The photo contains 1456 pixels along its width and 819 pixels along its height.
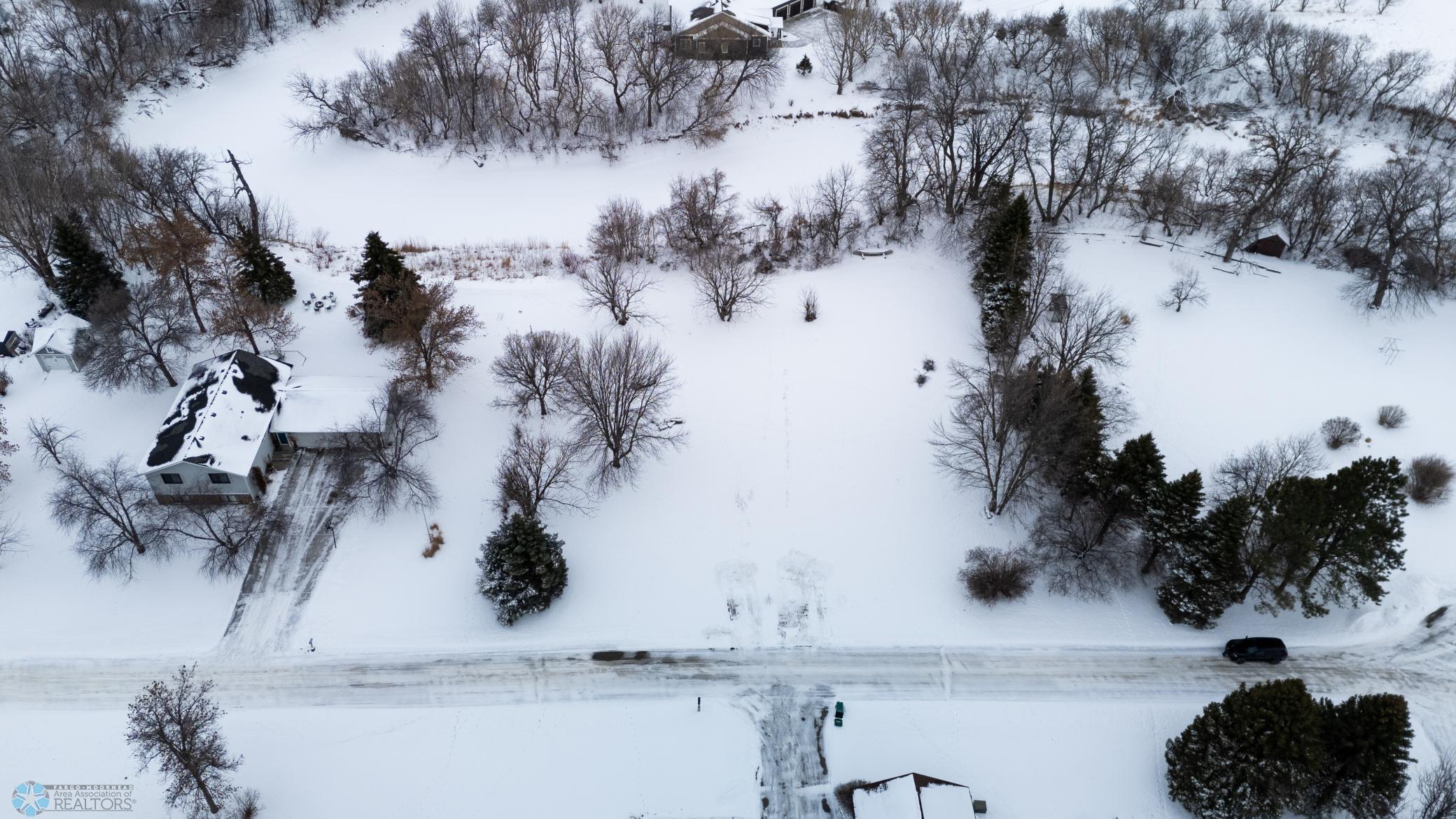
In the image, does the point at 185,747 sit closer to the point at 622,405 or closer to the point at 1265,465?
the point at 622,405

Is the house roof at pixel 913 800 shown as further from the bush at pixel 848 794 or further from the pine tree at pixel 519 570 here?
the pine tree at pixel 519 570

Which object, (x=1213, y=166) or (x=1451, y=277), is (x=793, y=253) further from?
(x=1451, y=277)

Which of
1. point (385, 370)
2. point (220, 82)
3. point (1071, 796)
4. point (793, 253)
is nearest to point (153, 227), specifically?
point (385, 370)

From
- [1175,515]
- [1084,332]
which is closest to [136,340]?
[1084,332]

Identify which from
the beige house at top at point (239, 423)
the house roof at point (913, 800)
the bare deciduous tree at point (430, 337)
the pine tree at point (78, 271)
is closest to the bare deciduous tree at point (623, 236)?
the bare deciduous tree at point (430, 337)

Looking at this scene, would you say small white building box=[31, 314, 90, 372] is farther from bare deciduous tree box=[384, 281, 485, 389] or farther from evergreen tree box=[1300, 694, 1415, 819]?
evergreen tree box=[1300, 694, 1415, 819]

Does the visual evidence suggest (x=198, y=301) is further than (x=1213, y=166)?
No
